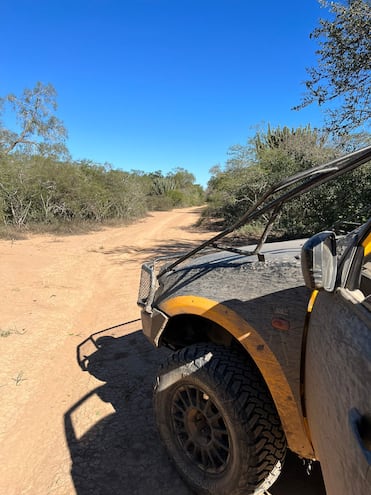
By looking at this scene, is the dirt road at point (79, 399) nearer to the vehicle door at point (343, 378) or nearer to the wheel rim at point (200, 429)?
the wheel rim at point (200, 429)

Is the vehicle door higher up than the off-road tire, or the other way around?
the vehicle door

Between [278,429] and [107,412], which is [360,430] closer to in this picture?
[278,429]

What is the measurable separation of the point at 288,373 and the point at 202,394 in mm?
653

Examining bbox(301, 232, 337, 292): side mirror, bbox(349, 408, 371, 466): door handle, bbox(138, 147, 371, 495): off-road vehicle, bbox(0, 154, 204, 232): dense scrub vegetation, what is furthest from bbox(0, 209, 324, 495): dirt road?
bbox(0, 154, 204, 232): dense scrub vegetation

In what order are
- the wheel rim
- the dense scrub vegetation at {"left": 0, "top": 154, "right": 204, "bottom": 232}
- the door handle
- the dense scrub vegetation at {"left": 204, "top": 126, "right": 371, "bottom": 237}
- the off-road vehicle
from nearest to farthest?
the door handle < the off-road vehicle < the wheel rim < the dense scrub vegetation at {"left": 204, "top": 126, "right": 371, "bottom": 237} < the dense scrub vegetation at {"left": 0, "top": 154, "right": 204, "bottom": 232}

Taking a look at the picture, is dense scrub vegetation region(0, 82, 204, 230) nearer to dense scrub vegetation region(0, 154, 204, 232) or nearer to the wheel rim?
dense scrub vegetation region(0, 154, 204, 232)

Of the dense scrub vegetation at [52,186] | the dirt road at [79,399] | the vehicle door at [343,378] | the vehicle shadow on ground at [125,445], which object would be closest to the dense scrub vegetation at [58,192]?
the dense scrub vegetation at [52,186]

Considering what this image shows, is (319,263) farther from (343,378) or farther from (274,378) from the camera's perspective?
(274,378)

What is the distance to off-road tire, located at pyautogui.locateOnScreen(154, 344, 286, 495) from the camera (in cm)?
174

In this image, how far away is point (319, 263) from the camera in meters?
1.09

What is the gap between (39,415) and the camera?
2.95m

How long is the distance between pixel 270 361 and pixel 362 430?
75 cm

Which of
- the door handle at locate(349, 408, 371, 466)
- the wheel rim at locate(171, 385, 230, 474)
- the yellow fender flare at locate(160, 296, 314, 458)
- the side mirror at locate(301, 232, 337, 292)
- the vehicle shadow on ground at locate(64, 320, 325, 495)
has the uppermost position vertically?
the side mirror at locate(301, 232, 337, 292)

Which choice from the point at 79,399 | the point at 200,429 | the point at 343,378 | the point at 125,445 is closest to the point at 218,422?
the point at 200,429
